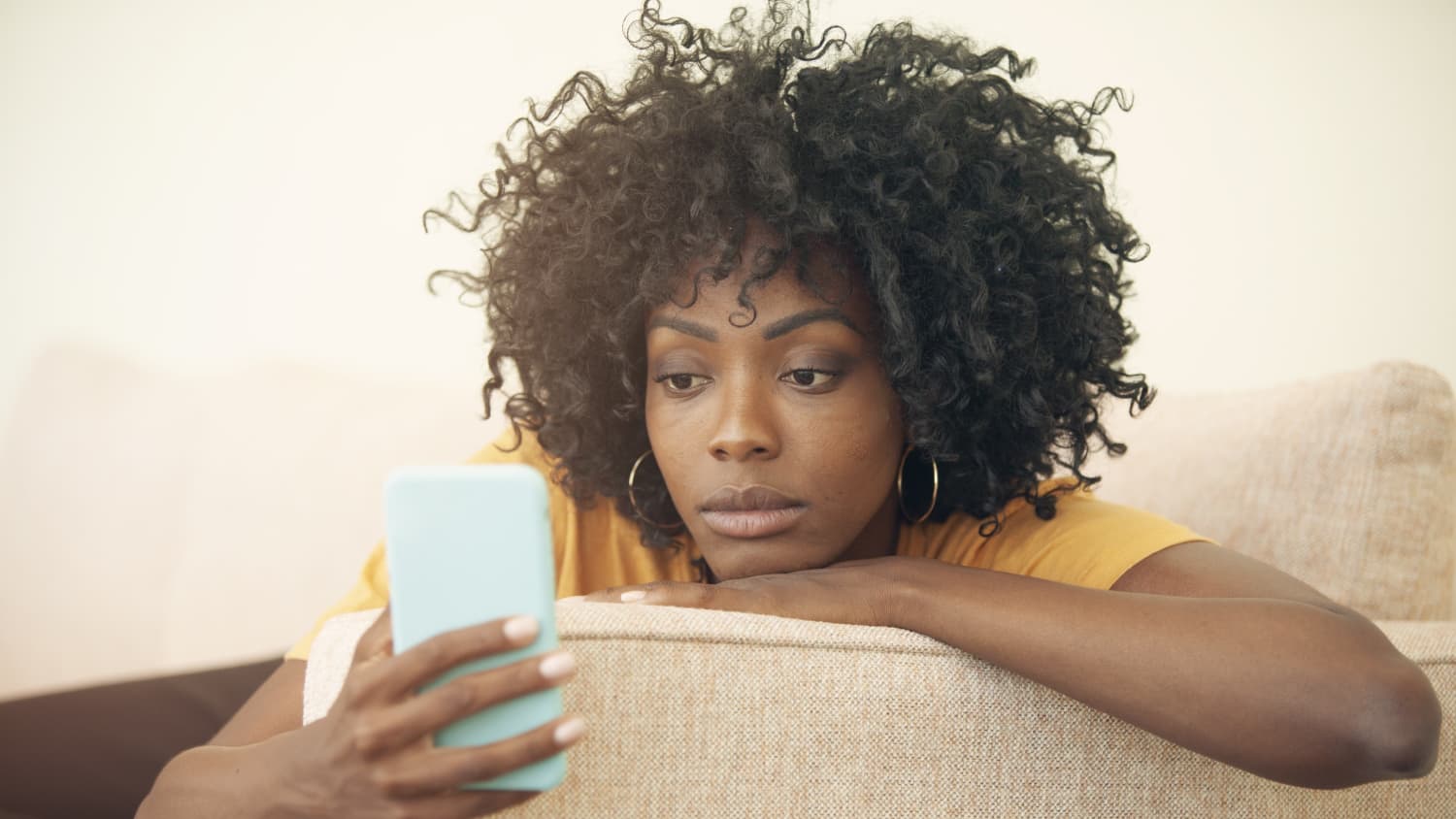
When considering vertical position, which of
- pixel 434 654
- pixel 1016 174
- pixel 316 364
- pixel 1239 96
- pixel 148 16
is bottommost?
pixel 434 654

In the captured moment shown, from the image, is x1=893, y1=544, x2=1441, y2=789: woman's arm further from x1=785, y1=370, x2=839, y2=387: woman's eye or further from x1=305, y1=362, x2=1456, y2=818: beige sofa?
x1=785, y1=370, x2=839, y2=387: woman's eye

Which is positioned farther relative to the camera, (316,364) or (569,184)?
(316,364)

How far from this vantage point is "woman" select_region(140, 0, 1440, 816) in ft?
3.83

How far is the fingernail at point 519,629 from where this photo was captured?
0.75 m

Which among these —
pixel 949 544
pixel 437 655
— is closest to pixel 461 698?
pixel 437 655

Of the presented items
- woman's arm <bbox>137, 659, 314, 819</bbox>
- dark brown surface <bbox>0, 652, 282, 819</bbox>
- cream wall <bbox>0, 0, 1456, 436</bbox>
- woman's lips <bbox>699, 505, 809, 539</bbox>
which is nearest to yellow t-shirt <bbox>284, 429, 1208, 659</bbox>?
woman's arm <bbox>137, 659, 314, 819</bbox>

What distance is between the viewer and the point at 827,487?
1.33m

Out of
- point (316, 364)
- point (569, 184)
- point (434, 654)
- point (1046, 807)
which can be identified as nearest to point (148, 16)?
point (316, 364)

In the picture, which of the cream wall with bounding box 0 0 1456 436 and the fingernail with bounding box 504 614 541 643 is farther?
the cream wall with bounding box 0 0 1456 436

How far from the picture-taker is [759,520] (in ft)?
4.36

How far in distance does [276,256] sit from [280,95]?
0.37 meters

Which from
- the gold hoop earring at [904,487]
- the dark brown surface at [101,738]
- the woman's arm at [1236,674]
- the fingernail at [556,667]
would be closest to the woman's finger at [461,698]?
the fingernail at [556,667]

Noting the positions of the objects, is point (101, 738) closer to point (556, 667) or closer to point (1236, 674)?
point (556, 667)

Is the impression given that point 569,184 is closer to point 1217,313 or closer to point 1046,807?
point 1046,807
